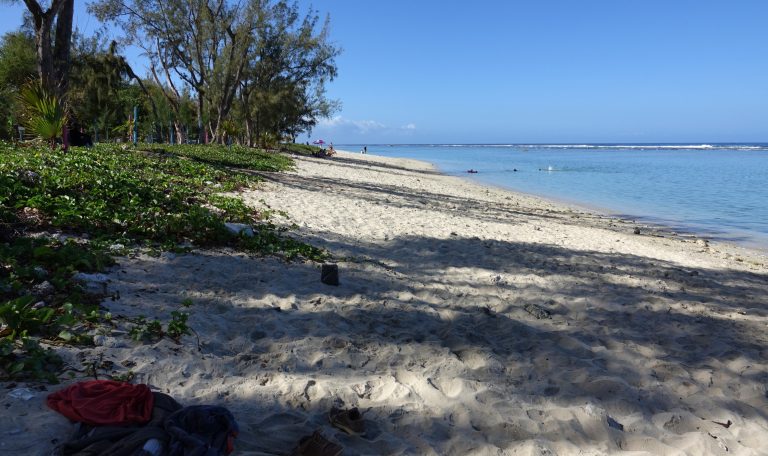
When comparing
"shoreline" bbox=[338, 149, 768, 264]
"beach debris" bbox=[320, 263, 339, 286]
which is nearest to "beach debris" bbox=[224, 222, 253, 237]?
"beach debris" bbox=[320, 263, 339, 286]

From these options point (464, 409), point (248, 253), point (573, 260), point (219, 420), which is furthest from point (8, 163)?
point (573, 260)

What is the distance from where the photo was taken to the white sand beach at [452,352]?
3.06 metres

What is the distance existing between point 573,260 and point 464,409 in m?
5.35

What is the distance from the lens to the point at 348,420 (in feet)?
9.81

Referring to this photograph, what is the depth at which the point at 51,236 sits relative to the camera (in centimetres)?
550

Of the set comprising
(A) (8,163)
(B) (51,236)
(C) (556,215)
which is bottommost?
(C) (556,215)

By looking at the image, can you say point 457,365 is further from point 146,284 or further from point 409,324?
point 146,284

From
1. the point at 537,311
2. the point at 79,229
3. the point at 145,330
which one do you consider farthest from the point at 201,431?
the point at 79,229

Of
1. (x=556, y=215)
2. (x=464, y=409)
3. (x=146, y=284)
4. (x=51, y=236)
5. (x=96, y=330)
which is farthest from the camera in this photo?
(x=556, y=215)

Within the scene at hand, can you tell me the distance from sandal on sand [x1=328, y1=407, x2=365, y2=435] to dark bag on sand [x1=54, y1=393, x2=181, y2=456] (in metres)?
0.95

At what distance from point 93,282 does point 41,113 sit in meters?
8.91

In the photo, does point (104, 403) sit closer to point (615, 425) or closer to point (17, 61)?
point (615, 425)

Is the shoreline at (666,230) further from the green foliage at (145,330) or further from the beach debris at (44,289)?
the beach debris at (44,289)

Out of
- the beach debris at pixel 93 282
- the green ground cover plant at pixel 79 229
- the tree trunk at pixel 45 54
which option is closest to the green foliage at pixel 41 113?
the green ground cover plant at pixel 79 229
